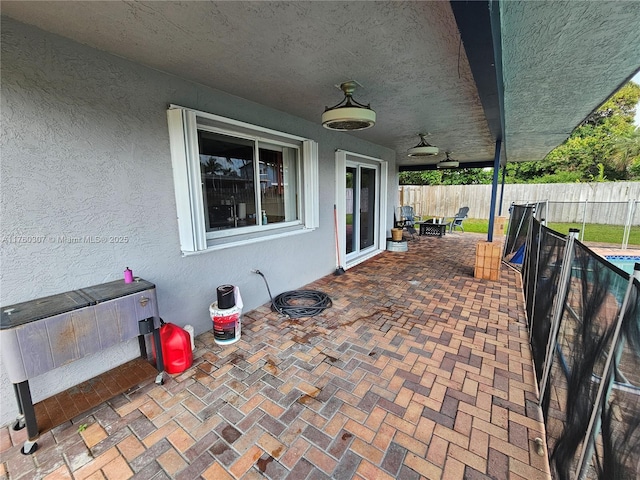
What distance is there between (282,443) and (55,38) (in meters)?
3.03

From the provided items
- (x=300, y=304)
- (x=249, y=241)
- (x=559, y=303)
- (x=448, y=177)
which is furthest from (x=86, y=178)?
(x=448, y=177)

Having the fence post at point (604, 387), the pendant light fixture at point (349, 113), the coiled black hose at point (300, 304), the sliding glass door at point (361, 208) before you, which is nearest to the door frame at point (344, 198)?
the sliding glass door at point (361, 208)

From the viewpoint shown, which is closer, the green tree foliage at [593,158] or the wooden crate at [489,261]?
the wooden crate at [489,261]

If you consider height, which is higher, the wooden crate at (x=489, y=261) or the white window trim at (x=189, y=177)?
the white window trim at (x=189, y=177)

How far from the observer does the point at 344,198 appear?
5027 mm

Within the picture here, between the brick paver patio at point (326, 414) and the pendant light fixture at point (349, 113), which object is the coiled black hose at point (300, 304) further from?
the pendant light fixture at point (349, 113)

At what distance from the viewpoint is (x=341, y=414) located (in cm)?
182

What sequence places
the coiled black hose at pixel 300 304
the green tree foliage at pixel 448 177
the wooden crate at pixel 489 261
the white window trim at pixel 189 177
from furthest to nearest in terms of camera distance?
the green tree foliage at pixel 448 177 < the wooden crate at pixel 489 261 < the coiled black hose at pixel 300 304 < the white window trim at pixel 189 177

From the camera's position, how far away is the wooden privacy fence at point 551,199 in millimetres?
8938

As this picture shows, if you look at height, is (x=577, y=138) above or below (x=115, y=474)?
above

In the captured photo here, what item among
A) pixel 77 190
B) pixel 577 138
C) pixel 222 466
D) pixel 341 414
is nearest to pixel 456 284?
pixel 341 414

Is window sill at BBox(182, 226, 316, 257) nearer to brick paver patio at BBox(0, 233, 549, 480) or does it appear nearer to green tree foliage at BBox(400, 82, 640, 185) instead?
brick paver patio at BBox(0, 233, 549, 480)

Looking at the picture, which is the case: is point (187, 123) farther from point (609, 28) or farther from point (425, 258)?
point (425, 258)

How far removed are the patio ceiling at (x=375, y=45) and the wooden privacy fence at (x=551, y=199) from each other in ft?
26.2
